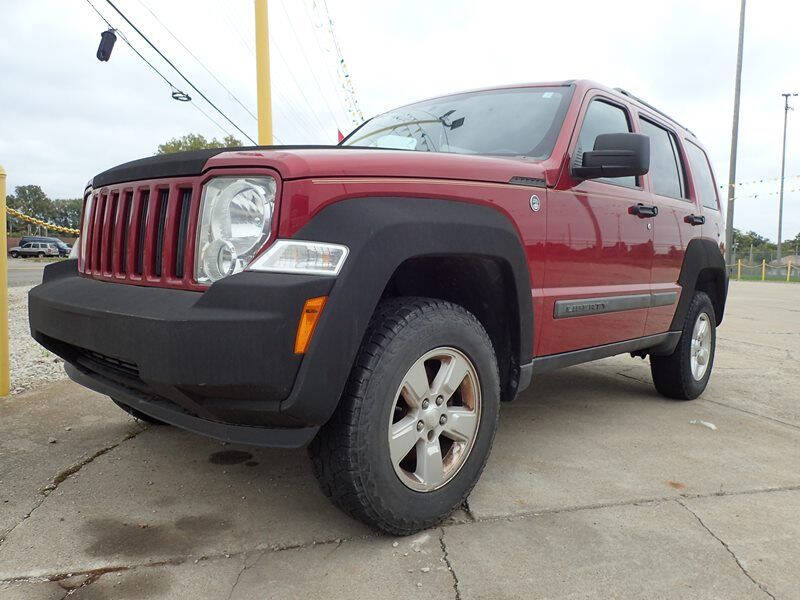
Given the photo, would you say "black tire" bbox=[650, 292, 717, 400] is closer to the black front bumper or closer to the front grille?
the black front bumper

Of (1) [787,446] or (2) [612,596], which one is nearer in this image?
(2) [612,596]

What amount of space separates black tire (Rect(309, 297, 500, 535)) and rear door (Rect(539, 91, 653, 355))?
0.73 m

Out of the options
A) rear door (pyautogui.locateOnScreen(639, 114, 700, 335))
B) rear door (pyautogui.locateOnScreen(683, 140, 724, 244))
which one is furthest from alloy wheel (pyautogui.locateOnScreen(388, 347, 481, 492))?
rear door (pyautogui.locateOnScreen(683, 140, 724, 244))

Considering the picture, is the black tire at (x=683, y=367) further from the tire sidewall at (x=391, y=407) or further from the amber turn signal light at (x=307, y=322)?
the amber turn signal light at (x=307, y=322)

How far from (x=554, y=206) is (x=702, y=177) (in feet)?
8.04

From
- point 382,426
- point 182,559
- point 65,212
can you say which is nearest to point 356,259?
point 382,426

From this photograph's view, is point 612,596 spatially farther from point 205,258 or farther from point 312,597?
point 205,258

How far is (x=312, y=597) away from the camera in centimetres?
175

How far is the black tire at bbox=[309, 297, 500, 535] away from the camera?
1883 millimetres

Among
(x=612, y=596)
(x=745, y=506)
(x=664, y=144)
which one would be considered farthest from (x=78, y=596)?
(x=664, y=144)

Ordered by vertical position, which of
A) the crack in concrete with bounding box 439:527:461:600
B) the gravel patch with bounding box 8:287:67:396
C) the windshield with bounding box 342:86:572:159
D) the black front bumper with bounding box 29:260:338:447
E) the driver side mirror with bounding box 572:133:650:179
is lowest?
the crack in concrete with bounding box 439:527:461:600

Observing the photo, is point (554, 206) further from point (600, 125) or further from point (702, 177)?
point (702, 177)

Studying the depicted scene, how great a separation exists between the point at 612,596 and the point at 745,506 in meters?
1.02

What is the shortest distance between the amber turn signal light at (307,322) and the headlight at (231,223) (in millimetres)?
259
